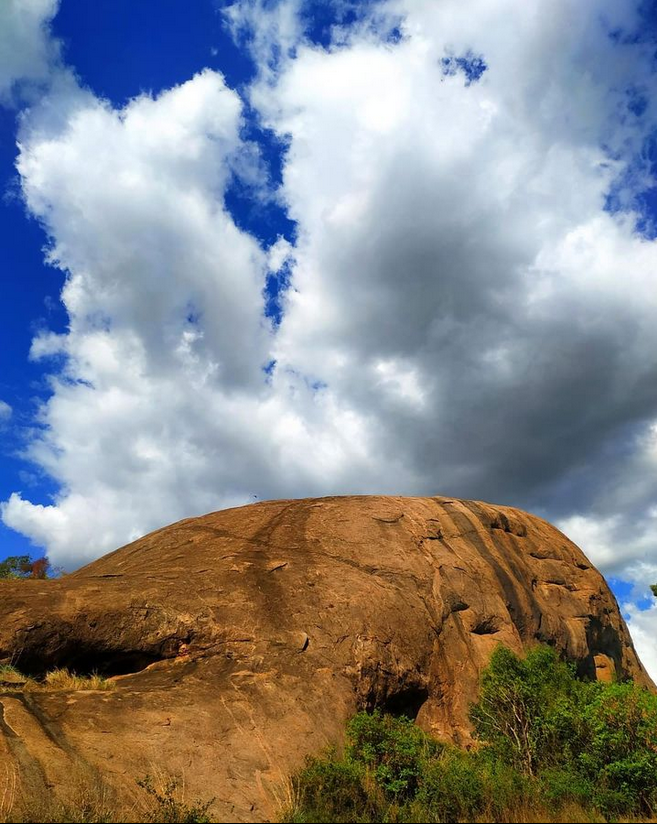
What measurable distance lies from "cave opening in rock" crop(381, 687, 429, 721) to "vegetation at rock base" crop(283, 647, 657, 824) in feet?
3.10

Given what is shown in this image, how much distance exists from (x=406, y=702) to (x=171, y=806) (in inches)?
395

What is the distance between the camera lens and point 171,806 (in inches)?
421

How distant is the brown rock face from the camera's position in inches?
485

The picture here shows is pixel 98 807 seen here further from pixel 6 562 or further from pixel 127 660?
pixel 6 562

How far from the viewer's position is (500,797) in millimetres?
12500

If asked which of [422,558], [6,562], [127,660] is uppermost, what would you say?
[6,562]

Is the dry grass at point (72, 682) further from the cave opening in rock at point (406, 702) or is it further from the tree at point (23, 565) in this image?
the tree at point (23, 565)

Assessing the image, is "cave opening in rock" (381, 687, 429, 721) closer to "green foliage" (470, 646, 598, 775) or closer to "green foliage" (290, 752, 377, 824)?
"green foliage" (470, 646, 598, 775)

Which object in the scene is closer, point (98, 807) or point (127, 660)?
point (98, 807)

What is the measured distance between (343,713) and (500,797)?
15.2ft

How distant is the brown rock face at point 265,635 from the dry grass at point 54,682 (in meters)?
0.43

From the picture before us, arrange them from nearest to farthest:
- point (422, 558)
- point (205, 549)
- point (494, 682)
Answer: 1. point (494, 682)
2. point (205, 549)
3. point (422, 558)

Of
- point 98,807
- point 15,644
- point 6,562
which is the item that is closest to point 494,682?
point 98,807

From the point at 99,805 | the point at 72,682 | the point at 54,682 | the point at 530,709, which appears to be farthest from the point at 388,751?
the point at 54,682
